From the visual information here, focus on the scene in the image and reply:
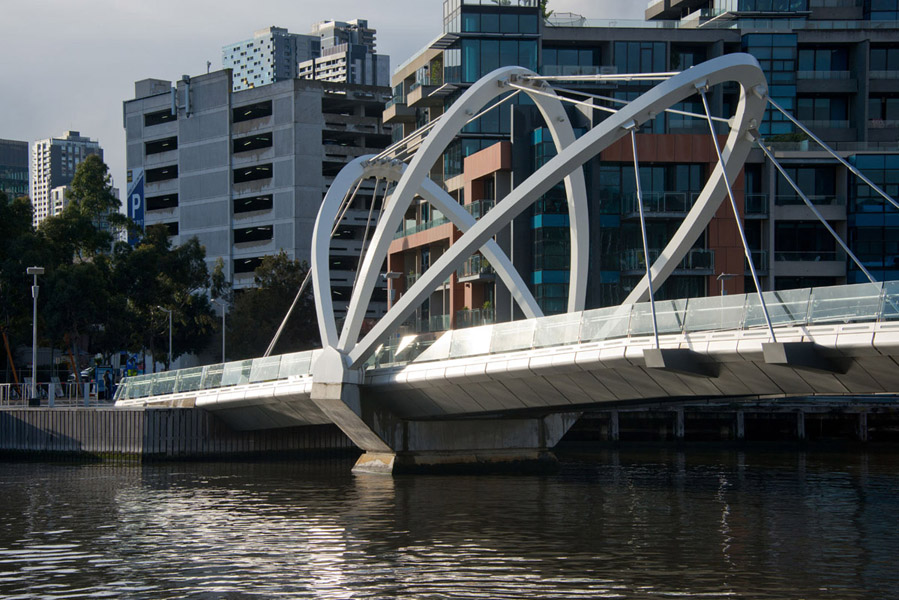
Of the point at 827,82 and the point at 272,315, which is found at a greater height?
the point at 827,82

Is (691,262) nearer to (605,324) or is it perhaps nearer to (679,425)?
(679,425)

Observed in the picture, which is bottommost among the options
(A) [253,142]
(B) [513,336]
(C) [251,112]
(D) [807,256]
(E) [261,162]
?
(B) [513,336]

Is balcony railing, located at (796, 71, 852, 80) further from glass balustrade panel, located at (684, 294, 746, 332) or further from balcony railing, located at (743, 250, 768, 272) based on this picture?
glass balustrade panel, located at (684, 294, 746, 332)

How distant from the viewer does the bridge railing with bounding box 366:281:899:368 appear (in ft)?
94.0

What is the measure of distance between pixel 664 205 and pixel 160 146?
224 feet

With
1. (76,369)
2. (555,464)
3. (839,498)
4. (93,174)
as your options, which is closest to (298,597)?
(839,498)

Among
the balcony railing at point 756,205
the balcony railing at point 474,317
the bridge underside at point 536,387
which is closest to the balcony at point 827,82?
the balcony railing at point 756,205

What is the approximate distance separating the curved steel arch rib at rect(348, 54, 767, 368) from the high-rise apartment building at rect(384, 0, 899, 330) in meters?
28.9

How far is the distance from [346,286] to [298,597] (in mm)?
92354

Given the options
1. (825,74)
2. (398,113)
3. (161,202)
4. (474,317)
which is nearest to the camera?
(474,317)

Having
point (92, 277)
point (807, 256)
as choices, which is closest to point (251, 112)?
point (92, 277)

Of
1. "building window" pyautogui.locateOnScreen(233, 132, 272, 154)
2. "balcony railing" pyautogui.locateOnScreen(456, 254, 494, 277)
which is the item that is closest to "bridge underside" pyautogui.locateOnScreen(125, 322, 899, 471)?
"balcony railing" pyautogui.locateOnScreen(456, 254, 494, 277)

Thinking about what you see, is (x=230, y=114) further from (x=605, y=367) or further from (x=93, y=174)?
(x=605, y=367)

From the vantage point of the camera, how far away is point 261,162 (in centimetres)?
11456
